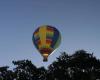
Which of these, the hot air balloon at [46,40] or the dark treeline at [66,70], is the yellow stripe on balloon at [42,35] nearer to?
the hot air balloon at [46,40]

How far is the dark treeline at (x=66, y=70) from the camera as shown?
7069 cm

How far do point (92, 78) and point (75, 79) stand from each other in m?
3.41

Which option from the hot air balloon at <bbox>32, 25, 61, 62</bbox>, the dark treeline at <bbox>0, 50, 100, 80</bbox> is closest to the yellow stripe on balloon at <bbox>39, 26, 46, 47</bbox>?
the hot air balloon at <bbox>32, 25, 61, 62</bbox>

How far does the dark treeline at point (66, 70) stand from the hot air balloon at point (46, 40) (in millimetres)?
18542

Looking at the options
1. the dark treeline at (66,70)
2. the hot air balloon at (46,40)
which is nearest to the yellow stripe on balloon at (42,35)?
the hot air balloon at (46,40)

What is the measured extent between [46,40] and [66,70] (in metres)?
23.2

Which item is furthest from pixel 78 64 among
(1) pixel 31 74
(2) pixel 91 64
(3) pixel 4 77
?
(3) pixel 4 77

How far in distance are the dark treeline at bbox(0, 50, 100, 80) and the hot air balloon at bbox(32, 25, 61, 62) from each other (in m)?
18.5

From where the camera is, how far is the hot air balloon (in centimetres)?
5162

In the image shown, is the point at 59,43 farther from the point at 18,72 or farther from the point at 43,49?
the point at 18,72

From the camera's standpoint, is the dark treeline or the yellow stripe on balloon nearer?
the yellow stripe on balloon

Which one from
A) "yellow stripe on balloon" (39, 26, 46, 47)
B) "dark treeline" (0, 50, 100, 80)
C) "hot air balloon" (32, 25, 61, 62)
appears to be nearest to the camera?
"hot air balloon" (32, 25, 61, 62)

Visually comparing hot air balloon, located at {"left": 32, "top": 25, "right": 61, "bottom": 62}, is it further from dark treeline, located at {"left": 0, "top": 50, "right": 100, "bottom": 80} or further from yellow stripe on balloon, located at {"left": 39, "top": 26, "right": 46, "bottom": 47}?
dark treeline, located at {"left": 0, "top": 50, "right": 100, "bottom": 80}

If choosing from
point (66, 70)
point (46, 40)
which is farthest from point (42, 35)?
point (66, 70)
